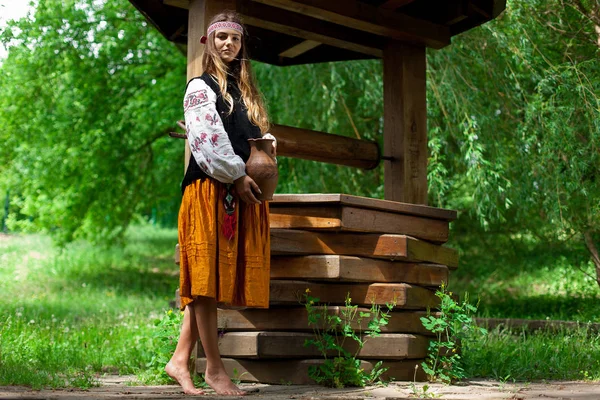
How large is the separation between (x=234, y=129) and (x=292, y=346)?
125 centimetres

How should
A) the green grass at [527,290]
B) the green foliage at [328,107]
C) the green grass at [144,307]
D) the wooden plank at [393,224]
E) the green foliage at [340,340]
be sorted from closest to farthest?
the green foliage at [340,340]
the wooden plank at [393,224]
the green grass at [144,307]
the green grass at [527,290]
the green foliage at [328,107]

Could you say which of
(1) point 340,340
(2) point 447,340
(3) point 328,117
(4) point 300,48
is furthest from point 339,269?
(3) point 328,117

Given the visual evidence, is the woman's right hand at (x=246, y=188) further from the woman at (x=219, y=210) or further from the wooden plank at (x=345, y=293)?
the wooden plank at (x=345, y=293)

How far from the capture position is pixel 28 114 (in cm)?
1097

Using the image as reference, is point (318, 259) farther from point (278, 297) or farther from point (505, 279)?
point (505, 279)

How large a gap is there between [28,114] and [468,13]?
8117 millimetres

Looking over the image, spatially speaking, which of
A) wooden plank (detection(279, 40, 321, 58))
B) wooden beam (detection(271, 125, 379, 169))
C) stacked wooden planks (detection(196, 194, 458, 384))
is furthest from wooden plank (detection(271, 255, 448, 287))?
wooden plank (detection(279, 40, 321, 58))

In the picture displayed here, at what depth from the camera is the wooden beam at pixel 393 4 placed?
15.0 feet

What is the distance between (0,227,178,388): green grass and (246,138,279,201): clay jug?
1420mm

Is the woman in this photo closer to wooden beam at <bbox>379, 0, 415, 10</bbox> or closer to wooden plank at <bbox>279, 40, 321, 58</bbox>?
wooden beam at <bbox>379, 0, 415, 10</bbox>

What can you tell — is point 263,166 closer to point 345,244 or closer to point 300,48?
point 345,244

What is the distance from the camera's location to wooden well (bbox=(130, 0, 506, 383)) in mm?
4023

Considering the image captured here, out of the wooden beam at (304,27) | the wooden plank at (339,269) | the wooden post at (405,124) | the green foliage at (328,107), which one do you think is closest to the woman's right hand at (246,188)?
the wooden plank at (339,269)

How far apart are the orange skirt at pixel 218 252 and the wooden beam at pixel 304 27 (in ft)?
4.34
